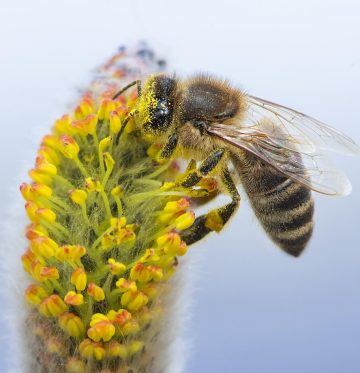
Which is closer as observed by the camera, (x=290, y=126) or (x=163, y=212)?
(x=163, y=212)

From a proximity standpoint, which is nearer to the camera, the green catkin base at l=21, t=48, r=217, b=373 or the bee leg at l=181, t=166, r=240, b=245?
the green catkin base at l=21, t=48, r=217, b=373

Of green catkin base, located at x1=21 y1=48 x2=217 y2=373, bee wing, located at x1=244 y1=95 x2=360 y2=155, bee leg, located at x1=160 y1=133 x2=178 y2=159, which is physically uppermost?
bee wing, located at x1=244 y1=95 x2=360 y2=155

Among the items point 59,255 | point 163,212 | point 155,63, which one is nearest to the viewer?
point 59,255

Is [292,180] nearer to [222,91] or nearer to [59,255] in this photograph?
[222,91]

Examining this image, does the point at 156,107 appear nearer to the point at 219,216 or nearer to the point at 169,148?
the point at 169,148

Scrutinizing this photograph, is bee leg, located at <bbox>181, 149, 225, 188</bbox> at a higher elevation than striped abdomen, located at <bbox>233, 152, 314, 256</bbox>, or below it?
higher

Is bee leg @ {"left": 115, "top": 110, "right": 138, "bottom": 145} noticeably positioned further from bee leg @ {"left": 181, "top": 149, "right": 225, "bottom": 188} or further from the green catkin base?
bee leg @ {"left": 181, "top": 149, "right": 225, "bottom": 188}

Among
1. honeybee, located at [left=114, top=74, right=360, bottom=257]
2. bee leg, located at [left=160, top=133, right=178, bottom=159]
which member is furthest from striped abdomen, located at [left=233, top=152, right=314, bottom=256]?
bee leg, located at [left=160, top=133, right=178, bottom=159]

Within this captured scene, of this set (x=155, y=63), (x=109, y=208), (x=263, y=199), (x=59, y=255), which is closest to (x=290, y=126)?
(x=263, y=199)
